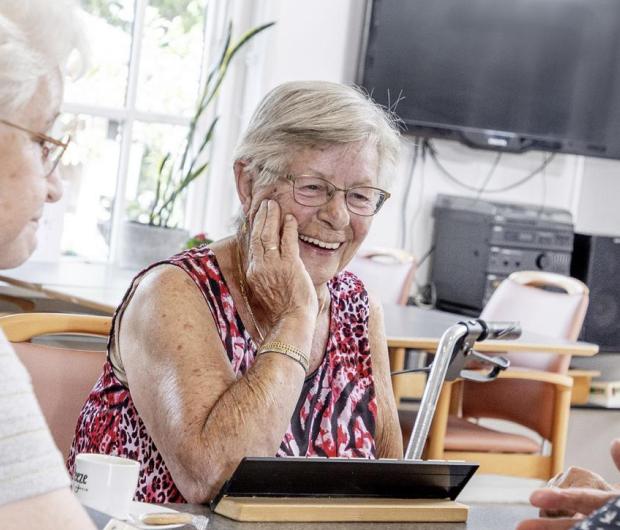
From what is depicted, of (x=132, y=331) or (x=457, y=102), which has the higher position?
(x=457, y=102)

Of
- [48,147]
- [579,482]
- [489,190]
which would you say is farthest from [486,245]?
[48,147]

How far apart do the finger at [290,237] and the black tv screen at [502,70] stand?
3267mm

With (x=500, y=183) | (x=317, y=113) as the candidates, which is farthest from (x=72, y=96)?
(x=317, y=113)

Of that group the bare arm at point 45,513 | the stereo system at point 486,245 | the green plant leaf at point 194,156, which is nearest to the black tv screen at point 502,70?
the stereo system at point 486,245

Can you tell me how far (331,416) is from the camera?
197cm

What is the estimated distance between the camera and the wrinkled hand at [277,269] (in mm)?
1903

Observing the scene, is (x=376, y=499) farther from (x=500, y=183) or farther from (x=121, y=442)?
(x=500, y=183)

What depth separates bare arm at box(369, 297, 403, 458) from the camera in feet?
6.77

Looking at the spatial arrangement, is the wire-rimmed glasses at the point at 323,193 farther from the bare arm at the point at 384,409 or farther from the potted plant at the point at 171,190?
the potted plant at the point at 171,190

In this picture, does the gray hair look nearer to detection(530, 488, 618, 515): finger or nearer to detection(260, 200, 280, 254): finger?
detection(260, 200, 280, 254): finger

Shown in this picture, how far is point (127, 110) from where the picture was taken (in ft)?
16.2

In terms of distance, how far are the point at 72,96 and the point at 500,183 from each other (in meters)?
2.08

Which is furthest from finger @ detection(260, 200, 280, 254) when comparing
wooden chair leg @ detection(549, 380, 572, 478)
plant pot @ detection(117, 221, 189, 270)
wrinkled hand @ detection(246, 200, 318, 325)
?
plant pot @ detection(117, 221, 189, 270)

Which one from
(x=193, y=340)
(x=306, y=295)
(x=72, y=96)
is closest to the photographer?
(x=193, y=340)
